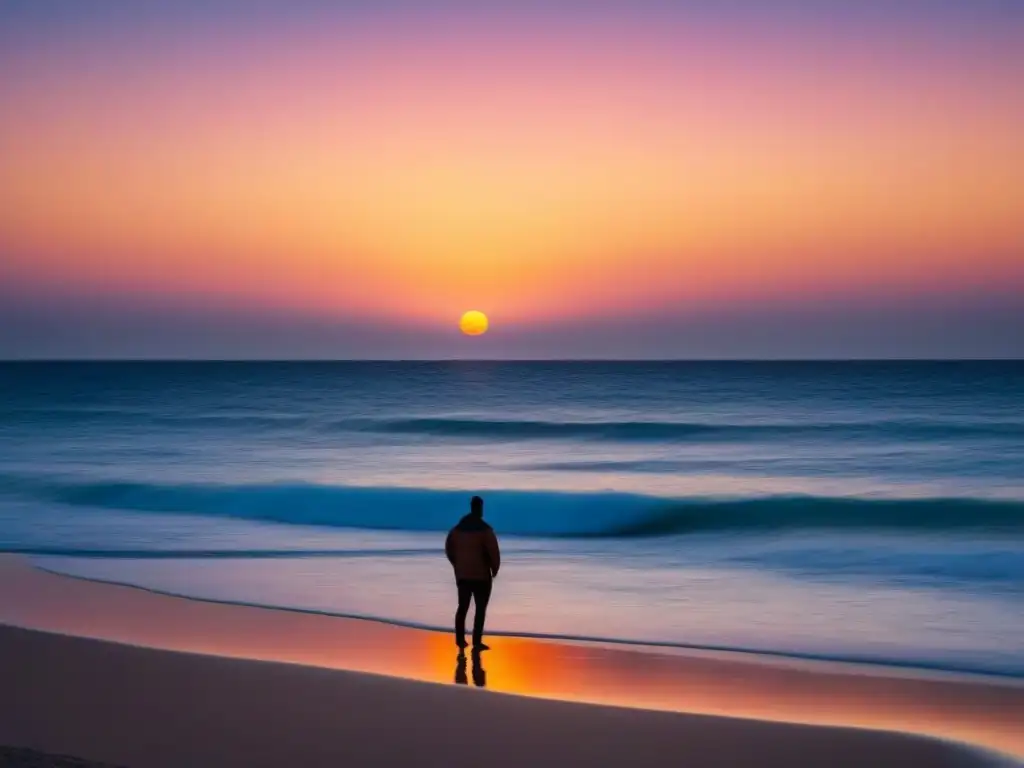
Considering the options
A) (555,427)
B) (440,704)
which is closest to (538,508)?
(440,704)

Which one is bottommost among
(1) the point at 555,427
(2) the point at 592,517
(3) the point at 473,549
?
(2) the point at 592,517

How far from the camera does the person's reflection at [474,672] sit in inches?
404

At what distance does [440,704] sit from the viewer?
9.40 m

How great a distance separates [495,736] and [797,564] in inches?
481

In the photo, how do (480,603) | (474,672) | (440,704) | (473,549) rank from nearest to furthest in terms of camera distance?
(440,704), (474,672), (473,549), (480,603)

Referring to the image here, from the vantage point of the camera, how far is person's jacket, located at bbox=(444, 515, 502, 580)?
36.0 feet

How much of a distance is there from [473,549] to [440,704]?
1873mm

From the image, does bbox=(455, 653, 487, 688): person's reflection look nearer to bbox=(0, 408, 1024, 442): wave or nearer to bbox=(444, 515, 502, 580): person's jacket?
bbox=(444, 515, 502, 580): person's jacket

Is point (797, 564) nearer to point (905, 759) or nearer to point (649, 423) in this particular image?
point (905, 759)

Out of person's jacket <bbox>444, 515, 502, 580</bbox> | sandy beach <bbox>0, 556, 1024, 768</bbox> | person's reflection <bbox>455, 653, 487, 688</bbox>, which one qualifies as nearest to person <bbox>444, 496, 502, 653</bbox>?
person's jacket <bbox>444, 515, 502, 580</bbox>

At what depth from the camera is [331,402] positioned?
83375 mm

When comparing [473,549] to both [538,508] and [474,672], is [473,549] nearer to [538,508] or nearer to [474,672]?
[474,672]

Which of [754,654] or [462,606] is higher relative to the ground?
[462,606]

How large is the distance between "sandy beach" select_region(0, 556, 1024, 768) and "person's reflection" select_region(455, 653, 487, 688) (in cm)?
5
